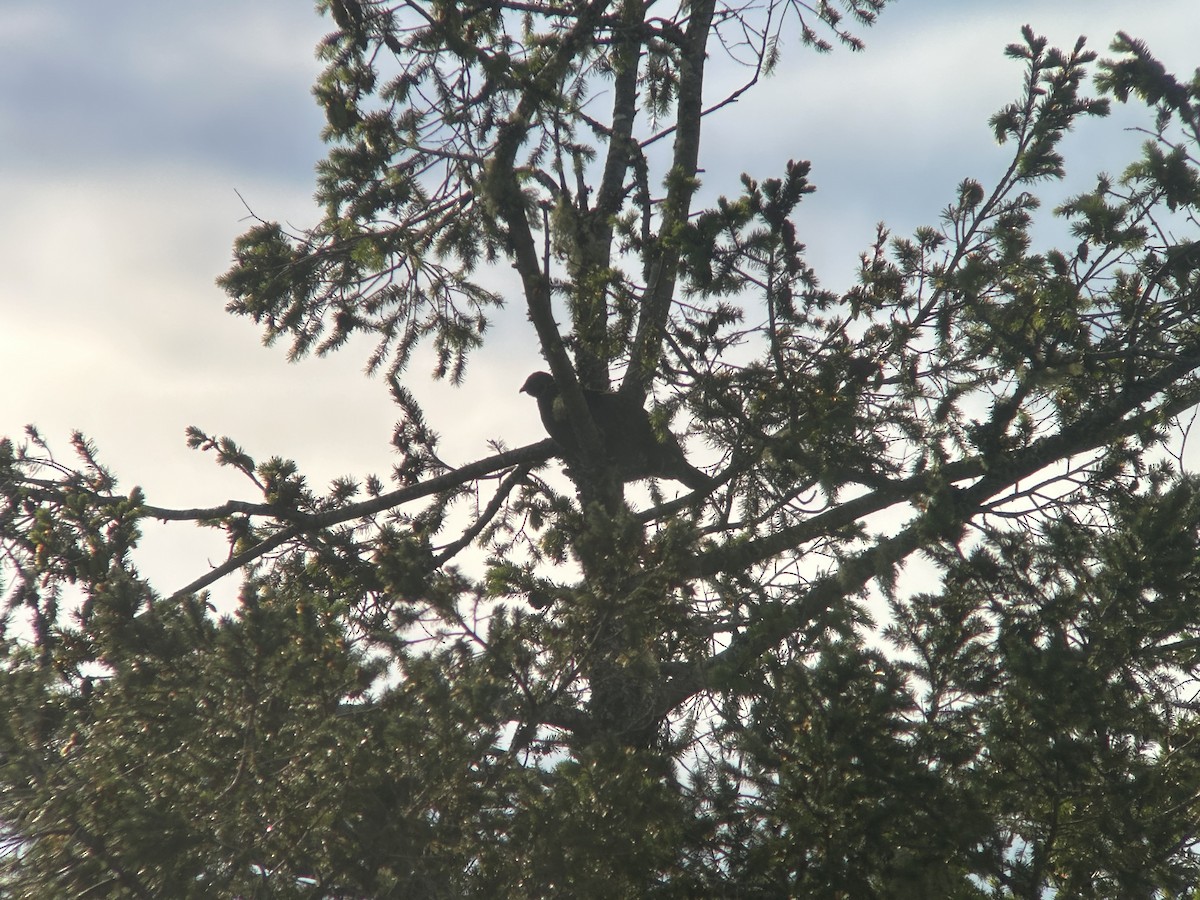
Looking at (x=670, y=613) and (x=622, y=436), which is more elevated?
(x=622, y=436)

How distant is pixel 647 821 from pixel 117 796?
2278mm

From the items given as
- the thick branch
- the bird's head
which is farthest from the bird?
the thick branch

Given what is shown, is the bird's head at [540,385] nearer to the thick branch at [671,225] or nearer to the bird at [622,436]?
the bird at [622,436]

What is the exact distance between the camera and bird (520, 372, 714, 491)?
7648mm

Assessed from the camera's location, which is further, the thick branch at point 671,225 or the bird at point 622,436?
the bird at point 622,436

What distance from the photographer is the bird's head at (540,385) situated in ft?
25.7

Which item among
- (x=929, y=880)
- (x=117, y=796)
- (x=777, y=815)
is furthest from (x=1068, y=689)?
(x=117, y=796)

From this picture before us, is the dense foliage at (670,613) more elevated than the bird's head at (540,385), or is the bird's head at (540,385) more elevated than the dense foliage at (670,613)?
the bird's head at (540,385)

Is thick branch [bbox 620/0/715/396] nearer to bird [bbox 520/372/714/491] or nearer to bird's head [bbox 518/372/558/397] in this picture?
bird [bbox 520/372/714/491]

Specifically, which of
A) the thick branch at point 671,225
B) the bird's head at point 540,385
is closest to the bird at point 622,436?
the bird's head at point 540,385

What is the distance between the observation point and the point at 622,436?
771 centimetres

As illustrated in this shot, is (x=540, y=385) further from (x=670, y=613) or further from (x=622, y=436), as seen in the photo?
(x=670, y=613)

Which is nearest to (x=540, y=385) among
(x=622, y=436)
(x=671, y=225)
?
(x=622, y=436)

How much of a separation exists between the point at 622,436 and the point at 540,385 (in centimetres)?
81
